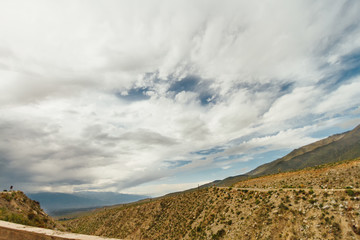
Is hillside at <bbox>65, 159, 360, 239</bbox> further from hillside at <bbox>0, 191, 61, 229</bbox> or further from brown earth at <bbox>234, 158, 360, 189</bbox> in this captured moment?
hillside at <bbox>0, 191, 61, 229</bbox>

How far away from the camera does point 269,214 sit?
33.3 m

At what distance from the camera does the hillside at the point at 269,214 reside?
83.8 ft

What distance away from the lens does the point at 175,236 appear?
53.6m

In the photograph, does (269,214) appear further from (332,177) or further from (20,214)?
(20,214)

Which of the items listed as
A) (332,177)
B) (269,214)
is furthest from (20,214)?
(332,177)

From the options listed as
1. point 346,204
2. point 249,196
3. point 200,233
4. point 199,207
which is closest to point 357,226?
A: point 346,204

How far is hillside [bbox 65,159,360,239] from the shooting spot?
25547mm

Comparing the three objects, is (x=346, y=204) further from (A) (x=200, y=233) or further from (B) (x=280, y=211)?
(A) (x=200, y=233)

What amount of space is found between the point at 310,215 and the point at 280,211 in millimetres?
5096

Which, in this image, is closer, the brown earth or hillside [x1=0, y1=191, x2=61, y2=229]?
hillside [x1=0, y1=191, x2=61, y2=229]

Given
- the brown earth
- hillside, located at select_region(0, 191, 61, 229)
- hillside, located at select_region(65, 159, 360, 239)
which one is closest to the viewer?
hillside, located at select_region(0, 191, 61, 229)

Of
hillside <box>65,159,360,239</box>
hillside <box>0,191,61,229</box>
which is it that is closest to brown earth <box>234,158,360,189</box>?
hillside <box>65,159,360,239</box>

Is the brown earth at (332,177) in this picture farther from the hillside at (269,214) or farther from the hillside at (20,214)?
the hillside at (20,214)

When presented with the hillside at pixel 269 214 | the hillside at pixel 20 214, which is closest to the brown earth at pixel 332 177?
the hillside at pixel 269 214
